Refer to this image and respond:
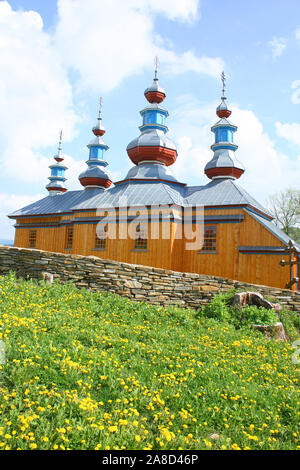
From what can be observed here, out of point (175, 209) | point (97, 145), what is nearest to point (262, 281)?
point (175, 209)

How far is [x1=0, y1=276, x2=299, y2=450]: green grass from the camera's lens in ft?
12.3

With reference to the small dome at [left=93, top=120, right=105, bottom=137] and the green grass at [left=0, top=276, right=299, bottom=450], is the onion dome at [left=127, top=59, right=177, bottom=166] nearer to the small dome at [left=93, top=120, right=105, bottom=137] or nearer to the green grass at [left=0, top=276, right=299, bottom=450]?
the small dome at [left=93, top=120, right=105, bottom=137]

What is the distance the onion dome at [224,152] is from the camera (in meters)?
20.6

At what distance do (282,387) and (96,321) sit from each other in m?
3.91

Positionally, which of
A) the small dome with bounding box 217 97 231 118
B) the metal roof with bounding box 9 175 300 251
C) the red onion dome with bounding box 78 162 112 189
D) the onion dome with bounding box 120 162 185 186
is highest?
the small dome with bounding box 217 97 231 118

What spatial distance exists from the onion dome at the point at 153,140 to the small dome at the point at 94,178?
3873 millimetres

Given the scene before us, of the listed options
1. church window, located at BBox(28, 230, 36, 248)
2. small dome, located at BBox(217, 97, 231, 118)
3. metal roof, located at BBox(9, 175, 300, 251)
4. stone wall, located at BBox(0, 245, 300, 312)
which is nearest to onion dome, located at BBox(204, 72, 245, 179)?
small dome, located at BBox(217, 97, 231, 118)

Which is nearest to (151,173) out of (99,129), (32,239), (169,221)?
(169,221)

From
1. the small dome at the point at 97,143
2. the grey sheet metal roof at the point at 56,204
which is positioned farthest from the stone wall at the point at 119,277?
the small dome at the point at 97,143

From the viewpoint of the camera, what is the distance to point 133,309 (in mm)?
8812

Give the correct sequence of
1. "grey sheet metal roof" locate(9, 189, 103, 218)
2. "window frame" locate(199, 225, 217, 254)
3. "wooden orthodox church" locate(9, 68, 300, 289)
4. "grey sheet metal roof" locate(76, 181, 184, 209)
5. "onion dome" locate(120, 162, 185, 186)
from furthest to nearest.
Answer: "grey sheet metal roof" locate(9, 189, 103, 218) → "onion dome" locate(120, 162, 185, 186) → "grey sheet metal roof" locate(76, 181, 184, 209) → "window frame" locate(199, 225, 217, 254) → "wooden orthodox church" locate(9, 68, 300, 289)

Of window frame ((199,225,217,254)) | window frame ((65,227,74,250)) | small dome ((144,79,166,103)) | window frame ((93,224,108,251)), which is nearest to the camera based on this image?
window frame ((199,225,217,254))

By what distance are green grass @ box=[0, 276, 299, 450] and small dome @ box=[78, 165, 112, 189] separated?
18686 mm

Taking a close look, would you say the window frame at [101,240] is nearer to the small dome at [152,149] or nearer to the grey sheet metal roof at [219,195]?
the grey sheet metal roof at [219,195]
